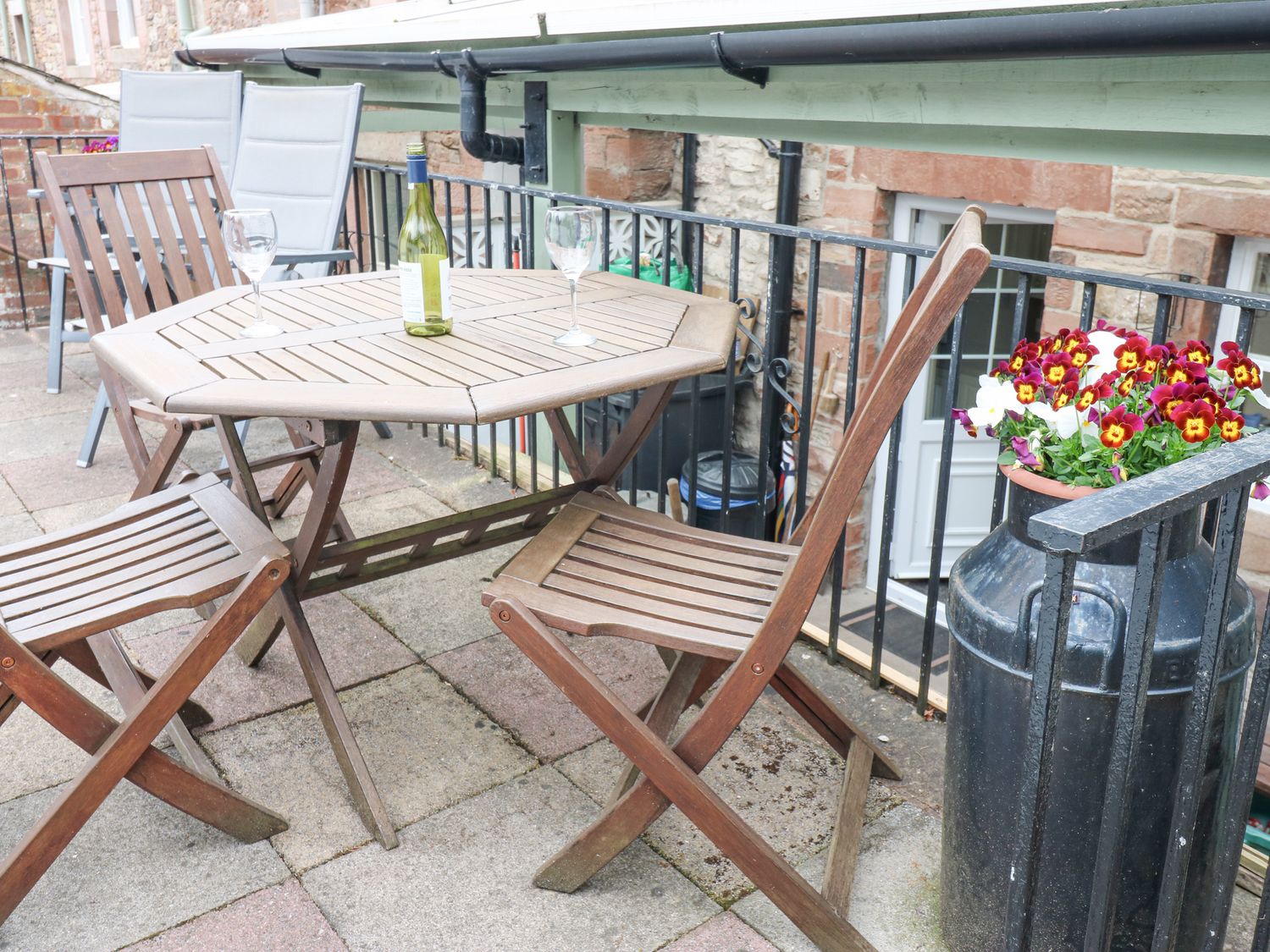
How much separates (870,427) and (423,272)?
3.05 ft

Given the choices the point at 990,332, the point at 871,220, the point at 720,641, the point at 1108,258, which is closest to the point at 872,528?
the point at 990,332

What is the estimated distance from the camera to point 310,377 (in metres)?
1.70

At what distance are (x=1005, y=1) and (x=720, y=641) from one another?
55.2 inches

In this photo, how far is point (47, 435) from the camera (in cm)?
396

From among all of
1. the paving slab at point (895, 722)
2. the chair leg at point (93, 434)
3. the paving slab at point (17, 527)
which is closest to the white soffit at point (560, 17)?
the paving slab at point (895, 722)

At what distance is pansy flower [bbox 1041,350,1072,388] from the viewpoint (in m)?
1.45

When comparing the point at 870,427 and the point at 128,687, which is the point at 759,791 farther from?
the point at 128,687

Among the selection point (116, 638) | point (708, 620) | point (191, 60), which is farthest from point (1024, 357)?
point (191, 60)

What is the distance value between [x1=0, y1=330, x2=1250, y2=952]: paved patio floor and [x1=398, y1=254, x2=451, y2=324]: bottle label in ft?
2.66

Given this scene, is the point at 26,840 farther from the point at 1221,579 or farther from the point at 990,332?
the point at 990,332

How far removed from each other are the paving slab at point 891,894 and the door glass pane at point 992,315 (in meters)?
3.95

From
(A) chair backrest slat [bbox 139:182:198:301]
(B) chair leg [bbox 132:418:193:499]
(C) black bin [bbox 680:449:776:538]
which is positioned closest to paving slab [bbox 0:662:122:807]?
(B) chair leg [bbox 132:418:193:499]

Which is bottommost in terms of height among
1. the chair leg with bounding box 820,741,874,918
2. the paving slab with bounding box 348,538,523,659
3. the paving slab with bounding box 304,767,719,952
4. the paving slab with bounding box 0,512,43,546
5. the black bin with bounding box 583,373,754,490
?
the black bin with bounding box 583,373,754,490

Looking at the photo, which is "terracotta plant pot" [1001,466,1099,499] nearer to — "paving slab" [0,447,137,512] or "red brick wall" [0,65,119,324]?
"paving slab" [0,447,137,512]
